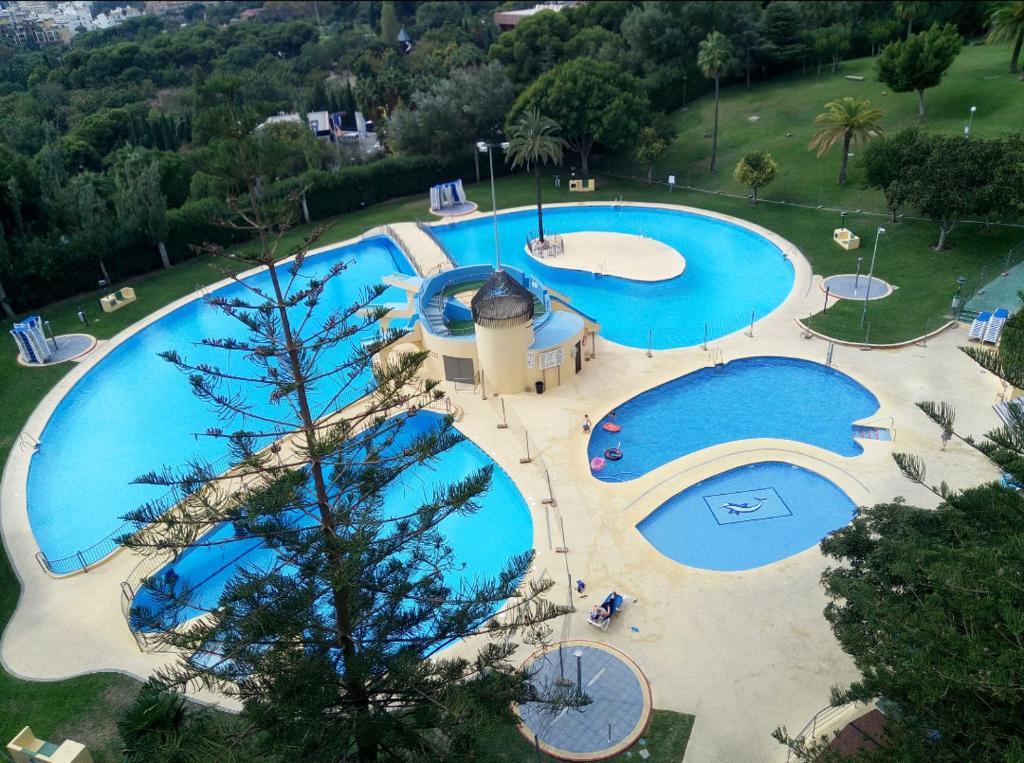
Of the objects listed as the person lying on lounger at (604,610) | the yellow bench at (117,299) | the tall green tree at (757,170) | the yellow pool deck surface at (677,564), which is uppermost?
the tall green tree at (757,170)

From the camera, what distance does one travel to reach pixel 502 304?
71.9 ft

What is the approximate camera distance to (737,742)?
12438 mm

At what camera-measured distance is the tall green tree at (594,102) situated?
3872cm

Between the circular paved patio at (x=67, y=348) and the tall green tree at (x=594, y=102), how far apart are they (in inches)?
966

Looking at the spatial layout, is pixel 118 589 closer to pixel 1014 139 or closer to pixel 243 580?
pixel 243 580

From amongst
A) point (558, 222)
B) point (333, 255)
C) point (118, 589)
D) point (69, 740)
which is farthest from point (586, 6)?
point (69, 740)

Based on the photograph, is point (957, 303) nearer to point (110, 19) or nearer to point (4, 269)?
point (4, 269)

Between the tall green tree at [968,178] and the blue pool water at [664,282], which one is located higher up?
the tall green tree at [968,178]

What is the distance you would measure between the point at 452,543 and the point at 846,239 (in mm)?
22543

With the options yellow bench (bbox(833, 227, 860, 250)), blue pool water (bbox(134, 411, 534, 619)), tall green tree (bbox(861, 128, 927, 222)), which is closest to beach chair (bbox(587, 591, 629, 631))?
blue pool water (bbox(134, 411, 534, 619))

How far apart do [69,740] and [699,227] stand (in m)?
32.4

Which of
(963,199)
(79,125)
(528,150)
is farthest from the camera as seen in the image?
(79,125)

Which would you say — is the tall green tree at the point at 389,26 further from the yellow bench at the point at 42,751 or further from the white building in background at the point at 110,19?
the yellow bench at the point at 42,751

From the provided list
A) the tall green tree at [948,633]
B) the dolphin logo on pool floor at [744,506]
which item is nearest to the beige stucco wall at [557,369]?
the dolphin logo on pool floor at [744,506]
